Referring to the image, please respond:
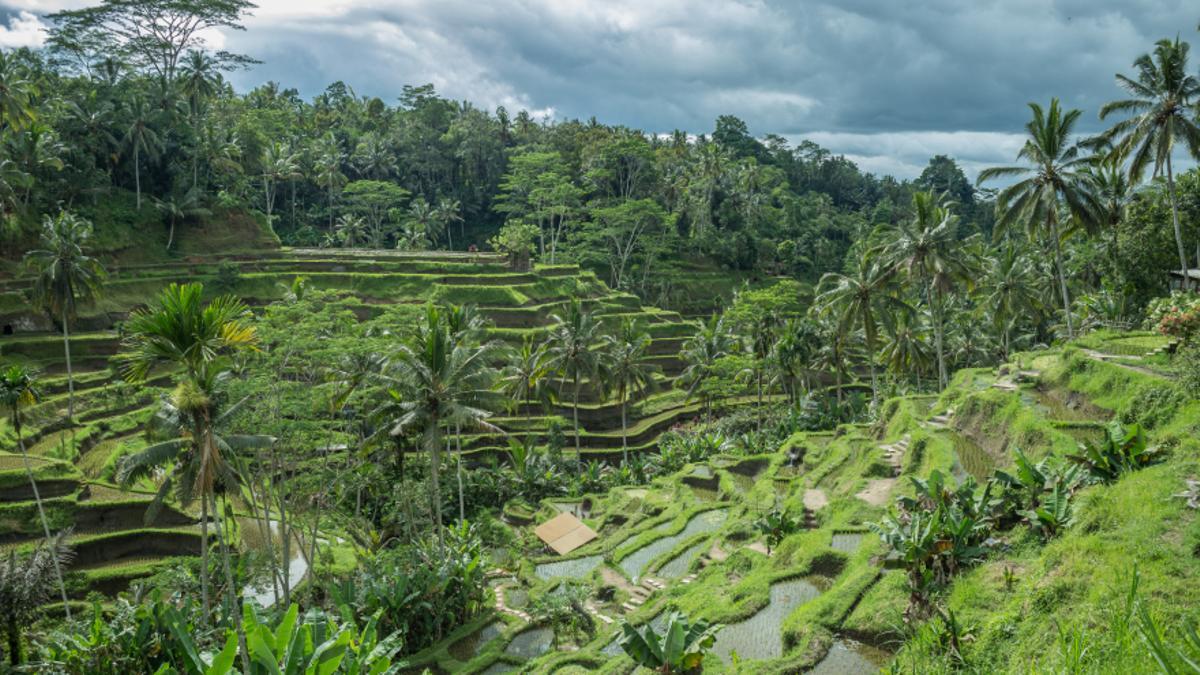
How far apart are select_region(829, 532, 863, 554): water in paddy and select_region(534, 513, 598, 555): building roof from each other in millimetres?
12104

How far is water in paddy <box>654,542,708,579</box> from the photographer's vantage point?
24.6 m

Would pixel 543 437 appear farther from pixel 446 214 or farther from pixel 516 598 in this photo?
pixel 446 214

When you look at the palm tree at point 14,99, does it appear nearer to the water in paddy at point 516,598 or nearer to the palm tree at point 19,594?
the palm tree at point 19,594

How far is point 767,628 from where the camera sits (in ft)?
55.7

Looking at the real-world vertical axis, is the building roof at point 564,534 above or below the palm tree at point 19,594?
below

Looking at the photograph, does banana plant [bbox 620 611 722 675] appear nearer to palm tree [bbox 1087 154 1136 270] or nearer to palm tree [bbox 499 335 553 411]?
palm tree [bbox 499 335 553 411]

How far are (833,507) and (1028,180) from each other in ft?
57.6

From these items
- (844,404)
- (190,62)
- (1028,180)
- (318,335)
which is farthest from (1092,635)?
(190,62)

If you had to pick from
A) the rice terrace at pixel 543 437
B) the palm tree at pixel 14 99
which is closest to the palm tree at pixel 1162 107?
the rice terrace at pixel 543 437

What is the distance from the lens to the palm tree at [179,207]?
57.1 m

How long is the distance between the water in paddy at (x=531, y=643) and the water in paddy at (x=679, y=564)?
453 cm

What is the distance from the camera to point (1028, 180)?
100 ft

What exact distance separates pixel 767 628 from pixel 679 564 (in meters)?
8.40

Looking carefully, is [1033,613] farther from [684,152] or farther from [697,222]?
[684,152]
